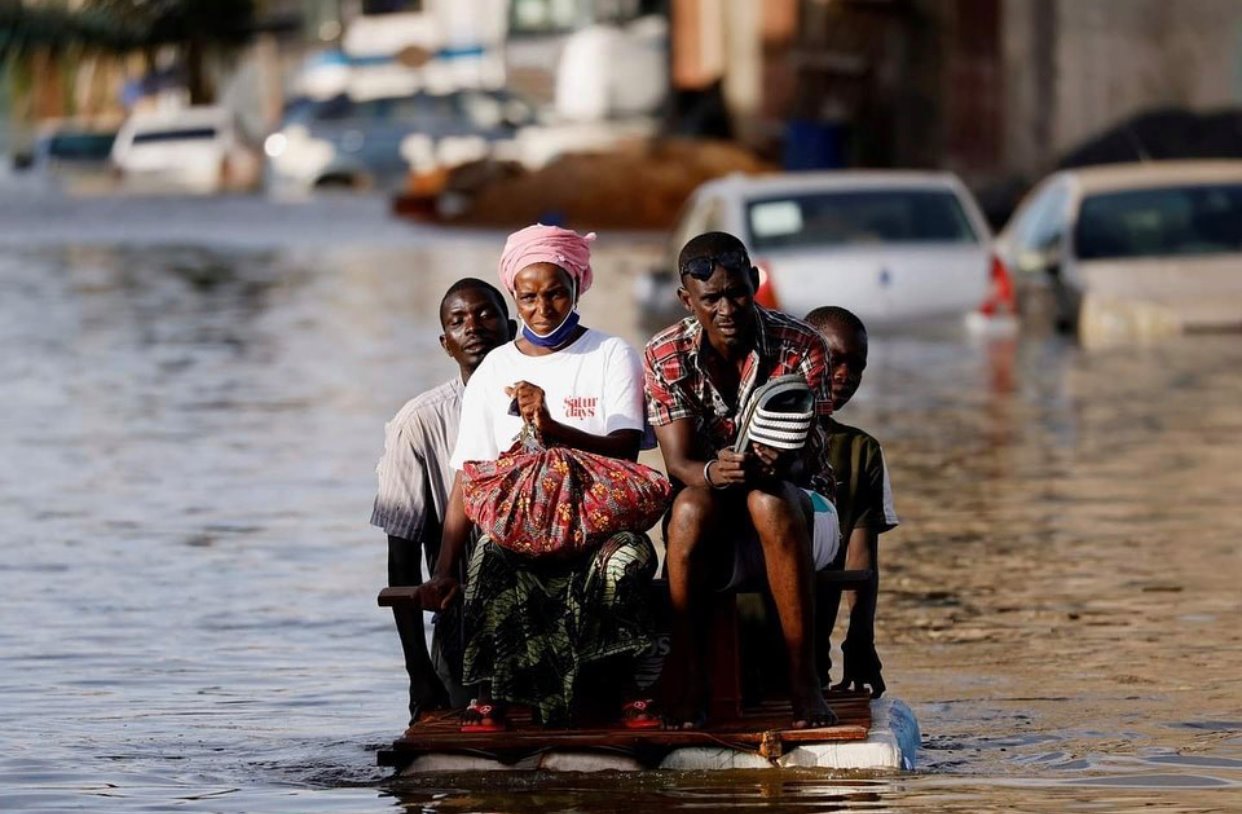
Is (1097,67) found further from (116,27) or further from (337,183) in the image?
(116,27)

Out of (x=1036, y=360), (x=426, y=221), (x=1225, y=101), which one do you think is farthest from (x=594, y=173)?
(x=1036, y=360)

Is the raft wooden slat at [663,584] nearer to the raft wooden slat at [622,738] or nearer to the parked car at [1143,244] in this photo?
the raft wooden slat at [622,738]

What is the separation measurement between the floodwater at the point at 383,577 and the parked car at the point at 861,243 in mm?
490

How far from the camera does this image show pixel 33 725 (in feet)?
30.9

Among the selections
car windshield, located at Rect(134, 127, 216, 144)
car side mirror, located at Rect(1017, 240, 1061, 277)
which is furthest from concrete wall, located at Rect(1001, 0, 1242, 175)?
car windshield, located at Rect(134, 127, 216, 144)

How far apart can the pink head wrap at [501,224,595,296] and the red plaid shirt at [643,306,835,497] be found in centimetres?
26

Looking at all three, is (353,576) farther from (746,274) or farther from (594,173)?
(594,173)

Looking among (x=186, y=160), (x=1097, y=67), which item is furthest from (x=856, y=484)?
(x=186, y=160)

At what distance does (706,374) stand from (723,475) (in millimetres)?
297

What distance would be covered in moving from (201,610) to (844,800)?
406 centimetres

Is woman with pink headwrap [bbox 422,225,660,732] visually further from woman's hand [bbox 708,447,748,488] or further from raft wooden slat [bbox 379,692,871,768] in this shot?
woman's hand [bbox 708,447,748,488]

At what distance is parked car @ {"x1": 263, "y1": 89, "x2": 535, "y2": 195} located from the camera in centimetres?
5112

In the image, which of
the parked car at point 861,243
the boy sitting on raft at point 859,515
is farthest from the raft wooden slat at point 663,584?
the parked car at point 861,243

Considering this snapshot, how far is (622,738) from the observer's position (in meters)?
8.25
